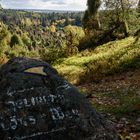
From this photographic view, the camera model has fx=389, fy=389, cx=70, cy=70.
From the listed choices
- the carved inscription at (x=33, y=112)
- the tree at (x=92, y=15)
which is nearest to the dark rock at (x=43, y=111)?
the carved inscription at (x=33, y=112)

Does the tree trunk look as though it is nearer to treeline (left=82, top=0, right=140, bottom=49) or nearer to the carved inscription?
treeline (left=82, top=0, right=140, bottom=49)

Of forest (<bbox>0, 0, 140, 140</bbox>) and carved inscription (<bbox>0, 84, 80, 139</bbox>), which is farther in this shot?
forest (<bbox>0, 0, 140, 140</bbox>)

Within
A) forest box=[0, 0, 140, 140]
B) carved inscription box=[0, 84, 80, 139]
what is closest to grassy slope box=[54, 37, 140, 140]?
forest box=[0, 0, 140, 140]

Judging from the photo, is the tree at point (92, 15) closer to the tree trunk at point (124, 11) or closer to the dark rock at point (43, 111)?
the tree trunk at point (124, 11)

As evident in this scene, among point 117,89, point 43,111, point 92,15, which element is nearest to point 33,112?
point 43,111

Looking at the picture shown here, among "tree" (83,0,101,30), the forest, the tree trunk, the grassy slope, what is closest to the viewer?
the grassy slope

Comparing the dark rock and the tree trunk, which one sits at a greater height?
the dark rock

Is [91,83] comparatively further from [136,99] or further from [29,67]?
[29,67]

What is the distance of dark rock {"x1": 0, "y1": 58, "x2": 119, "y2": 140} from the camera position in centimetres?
735

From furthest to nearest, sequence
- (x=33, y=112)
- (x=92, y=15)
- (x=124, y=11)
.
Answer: (x=92, y=15) < (x=124, y=11) < (x=33, y=112)

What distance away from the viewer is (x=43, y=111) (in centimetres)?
761

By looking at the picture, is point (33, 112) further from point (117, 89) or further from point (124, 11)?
point (124, 11)

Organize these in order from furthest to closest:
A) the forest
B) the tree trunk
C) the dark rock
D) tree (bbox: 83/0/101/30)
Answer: tree (bbox: 83/0/101/30)
the tree trunk
the forest
the dark rock

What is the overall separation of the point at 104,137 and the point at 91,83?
14252 millimetres
